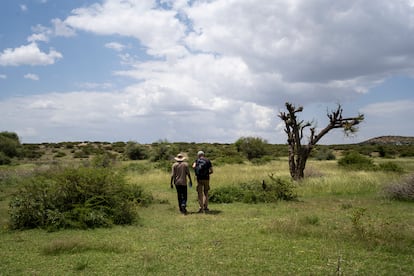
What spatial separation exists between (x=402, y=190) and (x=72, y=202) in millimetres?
12952

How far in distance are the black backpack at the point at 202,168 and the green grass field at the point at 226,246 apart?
4.74 ft

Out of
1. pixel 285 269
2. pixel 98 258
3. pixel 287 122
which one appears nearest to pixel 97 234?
pixel 98 258

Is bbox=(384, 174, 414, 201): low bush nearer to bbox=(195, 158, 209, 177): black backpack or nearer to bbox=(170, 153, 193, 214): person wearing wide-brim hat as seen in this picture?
bbox=(195, 158, 209, 177): black backpack

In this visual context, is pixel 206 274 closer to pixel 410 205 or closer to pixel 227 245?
pixel 227 245

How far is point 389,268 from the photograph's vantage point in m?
6.61

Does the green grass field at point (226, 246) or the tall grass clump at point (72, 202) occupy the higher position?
the tall grass clump at point (72, 202)

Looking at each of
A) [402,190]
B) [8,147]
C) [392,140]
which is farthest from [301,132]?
[392,140]

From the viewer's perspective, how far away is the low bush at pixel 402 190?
15312 millimetres

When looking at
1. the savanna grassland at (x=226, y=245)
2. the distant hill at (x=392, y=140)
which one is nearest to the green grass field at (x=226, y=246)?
the savanna grassland at (x=226, y=245)

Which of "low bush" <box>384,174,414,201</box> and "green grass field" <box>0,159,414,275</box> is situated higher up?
"low bush" <box>384,174,414,201</box>

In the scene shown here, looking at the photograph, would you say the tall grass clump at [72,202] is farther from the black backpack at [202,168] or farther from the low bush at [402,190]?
the low bush at [402,190]

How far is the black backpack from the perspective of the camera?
13.3 meters

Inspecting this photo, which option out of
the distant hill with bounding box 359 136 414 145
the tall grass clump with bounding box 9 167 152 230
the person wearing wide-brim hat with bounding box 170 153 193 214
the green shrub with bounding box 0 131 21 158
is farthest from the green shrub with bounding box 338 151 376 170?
the distant hill with bounding box 359 136 414 145

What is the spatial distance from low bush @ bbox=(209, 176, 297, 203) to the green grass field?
239 centimetres
